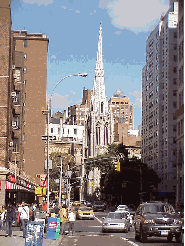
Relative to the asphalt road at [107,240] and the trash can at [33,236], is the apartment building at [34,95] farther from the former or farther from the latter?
the trash can at [33,236]

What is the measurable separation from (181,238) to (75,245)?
626 centimetres

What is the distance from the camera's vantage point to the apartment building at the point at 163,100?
114 m

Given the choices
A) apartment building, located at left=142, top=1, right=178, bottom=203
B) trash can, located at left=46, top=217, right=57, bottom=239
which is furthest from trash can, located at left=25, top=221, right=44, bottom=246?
apartment building, located at left=142, top=1, right=178, bottom=203

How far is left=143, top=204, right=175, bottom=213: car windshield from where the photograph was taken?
28844mm

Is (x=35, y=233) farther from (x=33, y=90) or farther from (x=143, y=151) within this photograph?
(x=143, y=151)

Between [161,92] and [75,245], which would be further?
[161,92]

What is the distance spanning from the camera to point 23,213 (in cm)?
3177

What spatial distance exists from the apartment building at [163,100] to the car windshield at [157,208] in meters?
79.0

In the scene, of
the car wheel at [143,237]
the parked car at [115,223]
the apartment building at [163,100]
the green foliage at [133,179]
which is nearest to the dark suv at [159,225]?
the car wheel at [143,237]

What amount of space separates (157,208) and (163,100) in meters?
93.6

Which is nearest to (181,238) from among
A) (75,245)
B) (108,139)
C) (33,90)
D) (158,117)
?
(75,245)

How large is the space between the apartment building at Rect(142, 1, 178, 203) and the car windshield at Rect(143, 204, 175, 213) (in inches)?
3109

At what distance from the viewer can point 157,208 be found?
29.1 m

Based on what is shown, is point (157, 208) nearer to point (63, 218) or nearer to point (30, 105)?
point (63, 218)
